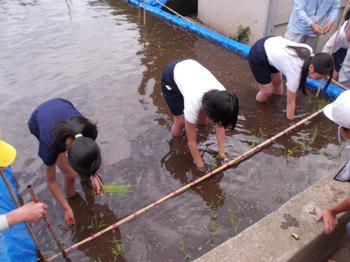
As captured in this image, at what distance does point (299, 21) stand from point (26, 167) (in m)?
4.44

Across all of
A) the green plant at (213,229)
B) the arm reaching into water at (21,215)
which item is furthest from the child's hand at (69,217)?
the green plant at (213,229)

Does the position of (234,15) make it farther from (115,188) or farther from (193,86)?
(115,188)

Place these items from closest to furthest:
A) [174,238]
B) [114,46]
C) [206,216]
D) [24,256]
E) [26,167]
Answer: [24,256] → [174,238] → [206,216] → [26,167] → [114,46]

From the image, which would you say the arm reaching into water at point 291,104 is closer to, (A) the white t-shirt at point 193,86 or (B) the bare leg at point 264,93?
(B) the bare leg at point 264,93

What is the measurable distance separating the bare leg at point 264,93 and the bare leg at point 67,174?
291 centimetres

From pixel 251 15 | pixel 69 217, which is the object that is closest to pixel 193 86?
pixel 69 217

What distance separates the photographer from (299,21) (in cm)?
525

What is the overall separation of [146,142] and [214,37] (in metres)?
3.46

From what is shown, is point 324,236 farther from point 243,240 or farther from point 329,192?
point 243,240

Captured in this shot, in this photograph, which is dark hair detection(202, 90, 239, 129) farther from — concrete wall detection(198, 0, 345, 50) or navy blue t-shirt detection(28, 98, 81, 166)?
concrete wall detection(198, 0, 345, 50)

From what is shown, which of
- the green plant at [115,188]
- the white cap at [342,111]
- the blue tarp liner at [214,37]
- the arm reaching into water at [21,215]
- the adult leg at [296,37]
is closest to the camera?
the arm reaching into water at [21,215]

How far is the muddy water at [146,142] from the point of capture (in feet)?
11.0

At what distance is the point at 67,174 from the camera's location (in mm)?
3445

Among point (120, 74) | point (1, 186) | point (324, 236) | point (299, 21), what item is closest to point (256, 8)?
point (299, 21)
